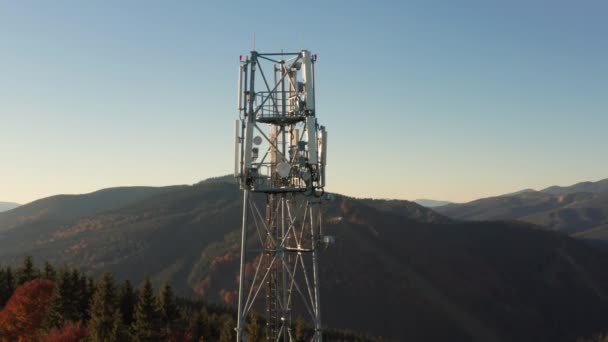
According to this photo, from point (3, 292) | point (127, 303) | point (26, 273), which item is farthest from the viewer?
point (26, 273)

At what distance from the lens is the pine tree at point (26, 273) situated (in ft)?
260

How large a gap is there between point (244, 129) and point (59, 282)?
143ft

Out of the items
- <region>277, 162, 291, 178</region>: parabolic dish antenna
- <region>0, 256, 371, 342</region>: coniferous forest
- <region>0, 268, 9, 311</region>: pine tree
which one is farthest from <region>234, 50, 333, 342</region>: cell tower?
<region>0, 268, 9, 311</region>: pine tree

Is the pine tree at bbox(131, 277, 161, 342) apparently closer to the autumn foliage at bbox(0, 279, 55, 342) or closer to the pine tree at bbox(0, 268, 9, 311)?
the autumn foliage at bbox(0, 279, 55, 342)

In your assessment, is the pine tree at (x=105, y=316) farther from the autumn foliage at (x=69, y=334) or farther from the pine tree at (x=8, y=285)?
the pine tree at (x=8, y=285)

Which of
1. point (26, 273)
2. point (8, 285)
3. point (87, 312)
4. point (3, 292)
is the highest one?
point (26, 273)

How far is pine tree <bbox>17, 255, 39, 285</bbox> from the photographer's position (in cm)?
7938

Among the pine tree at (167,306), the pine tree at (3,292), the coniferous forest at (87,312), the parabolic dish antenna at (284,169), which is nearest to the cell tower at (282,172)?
the parabolic dish antenna at (284,169)

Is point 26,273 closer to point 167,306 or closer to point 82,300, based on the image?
point 82,300

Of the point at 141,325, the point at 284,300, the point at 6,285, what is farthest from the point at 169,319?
the point at 284,300

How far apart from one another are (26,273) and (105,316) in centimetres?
3085

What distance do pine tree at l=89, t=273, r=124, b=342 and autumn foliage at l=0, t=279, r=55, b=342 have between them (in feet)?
27.2

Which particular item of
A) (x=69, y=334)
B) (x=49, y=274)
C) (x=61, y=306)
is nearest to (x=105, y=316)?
(x=69, y=334)

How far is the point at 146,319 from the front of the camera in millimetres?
55469
